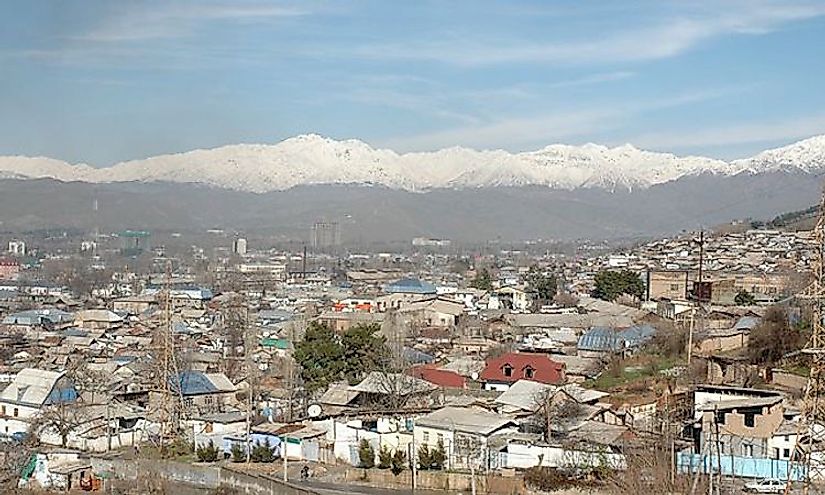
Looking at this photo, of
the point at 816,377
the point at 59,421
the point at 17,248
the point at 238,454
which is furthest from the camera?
the point at 17,248

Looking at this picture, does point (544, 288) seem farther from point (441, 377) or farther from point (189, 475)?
point (189, 475)

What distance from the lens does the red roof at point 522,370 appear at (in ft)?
41.9

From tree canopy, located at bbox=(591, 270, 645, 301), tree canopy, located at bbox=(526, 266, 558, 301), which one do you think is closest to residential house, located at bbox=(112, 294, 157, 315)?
tree canopy, located at bbox=(526, 266, 558, 301)

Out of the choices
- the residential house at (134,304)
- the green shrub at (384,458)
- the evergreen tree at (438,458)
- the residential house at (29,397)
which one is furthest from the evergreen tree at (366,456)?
the residential house at (134,304)

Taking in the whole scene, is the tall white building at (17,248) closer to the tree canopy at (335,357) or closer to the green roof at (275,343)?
the green roof at (275,343)

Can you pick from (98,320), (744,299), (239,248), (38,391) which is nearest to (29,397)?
(38,391)

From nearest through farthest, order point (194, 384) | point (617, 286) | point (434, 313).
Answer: point (194, 384)
point (434, 313)
point (617, 286)

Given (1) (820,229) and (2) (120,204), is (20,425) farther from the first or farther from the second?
(2) (120,204)

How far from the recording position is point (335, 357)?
12719mm

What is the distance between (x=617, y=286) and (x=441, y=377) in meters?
10.0

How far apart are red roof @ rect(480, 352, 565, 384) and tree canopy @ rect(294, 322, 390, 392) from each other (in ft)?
4.27

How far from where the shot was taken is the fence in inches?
332

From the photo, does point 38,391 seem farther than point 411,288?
No

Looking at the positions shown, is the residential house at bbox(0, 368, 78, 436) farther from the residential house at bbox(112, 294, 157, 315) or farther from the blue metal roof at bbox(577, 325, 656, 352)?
the residential house at bbox(112, 294, 157, 315)
